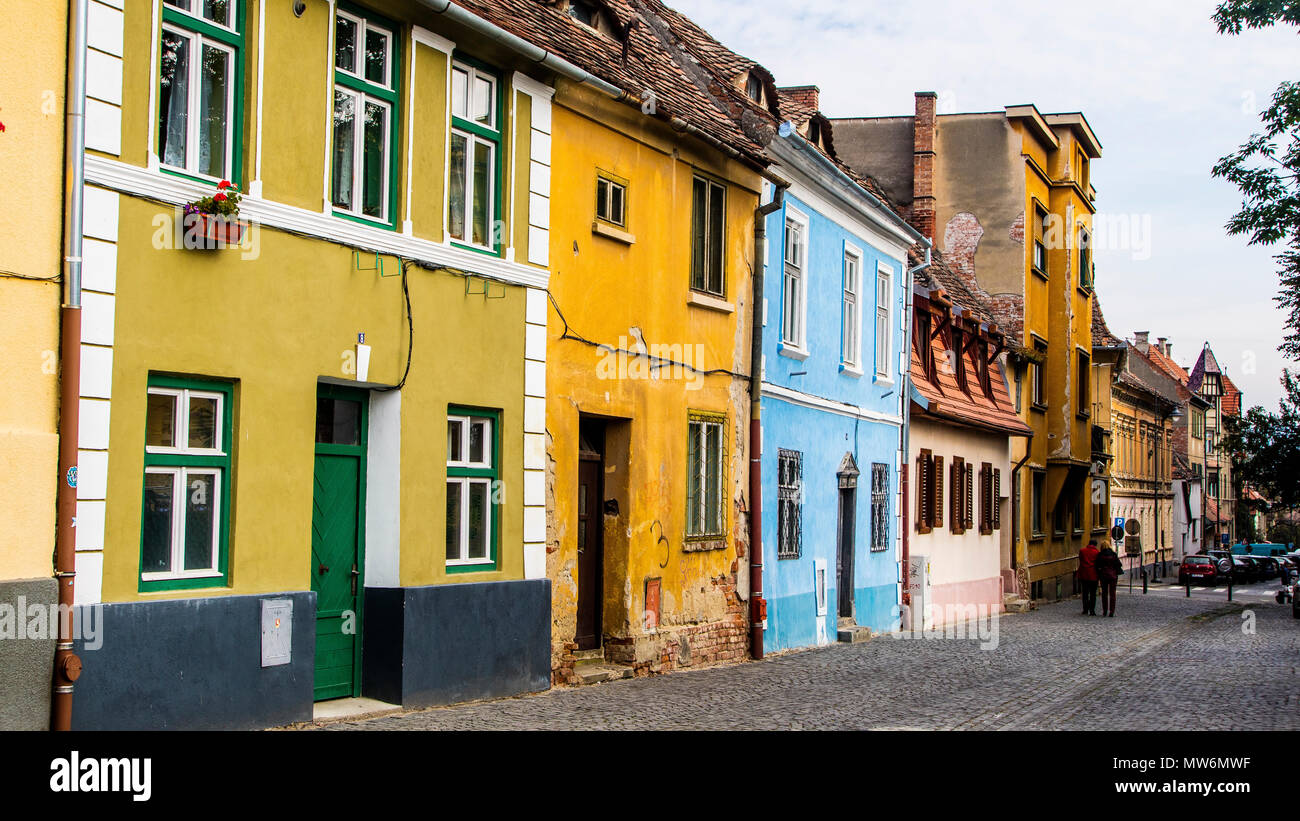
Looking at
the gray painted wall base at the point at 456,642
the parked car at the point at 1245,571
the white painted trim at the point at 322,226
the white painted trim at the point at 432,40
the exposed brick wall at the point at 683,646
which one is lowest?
the parked car at the point at 1245,571

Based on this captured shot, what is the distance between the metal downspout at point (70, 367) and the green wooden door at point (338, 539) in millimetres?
2678

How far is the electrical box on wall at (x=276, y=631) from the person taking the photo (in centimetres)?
970

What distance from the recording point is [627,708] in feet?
39.4

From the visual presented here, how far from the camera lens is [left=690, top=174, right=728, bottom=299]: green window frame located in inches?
653

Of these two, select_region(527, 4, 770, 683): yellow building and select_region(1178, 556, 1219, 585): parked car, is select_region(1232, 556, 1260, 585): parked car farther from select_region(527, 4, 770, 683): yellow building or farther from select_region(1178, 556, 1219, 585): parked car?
select_region(527, 4, 770, 683): yellow building

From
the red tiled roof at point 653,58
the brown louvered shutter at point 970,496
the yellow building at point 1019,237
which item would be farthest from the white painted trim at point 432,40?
the yellow building at point 1019,237

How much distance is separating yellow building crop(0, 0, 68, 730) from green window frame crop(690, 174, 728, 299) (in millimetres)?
9055

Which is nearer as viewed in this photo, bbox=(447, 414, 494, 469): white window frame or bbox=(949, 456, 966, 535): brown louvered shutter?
bbox=(447, 414, 494, 469): white window frame

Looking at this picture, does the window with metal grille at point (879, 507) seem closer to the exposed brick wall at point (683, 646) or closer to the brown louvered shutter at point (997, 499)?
the exposed brick wall at point (683, 646)

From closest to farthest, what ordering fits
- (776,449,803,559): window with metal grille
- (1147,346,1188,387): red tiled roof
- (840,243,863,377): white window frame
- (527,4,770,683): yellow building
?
(527,4,770,683): yellow building < (776,449,803,559): window with metal grille < (840,243,863,377): white window frame < (1147,346,1188,387): red tiled roof

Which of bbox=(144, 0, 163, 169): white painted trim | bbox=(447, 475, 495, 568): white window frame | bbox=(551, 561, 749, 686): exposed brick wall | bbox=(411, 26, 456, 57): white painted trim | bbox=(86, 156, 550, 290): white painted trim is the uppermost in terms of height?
bbox=(411, 26, 456, 57): white painted trim

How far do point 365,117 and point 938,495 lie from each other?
59.1 ft

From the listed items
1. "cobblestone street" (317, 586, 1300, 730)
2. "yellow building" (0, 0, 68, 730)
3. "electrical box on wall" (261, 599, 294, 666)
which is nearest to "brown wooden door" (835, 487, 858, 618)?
"cobblestone street" (317, 586, 1300, 730)

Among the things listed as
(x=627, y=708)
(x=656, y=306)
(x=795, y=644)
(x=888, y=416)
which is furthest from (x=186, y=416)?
(x=888, y=416)
